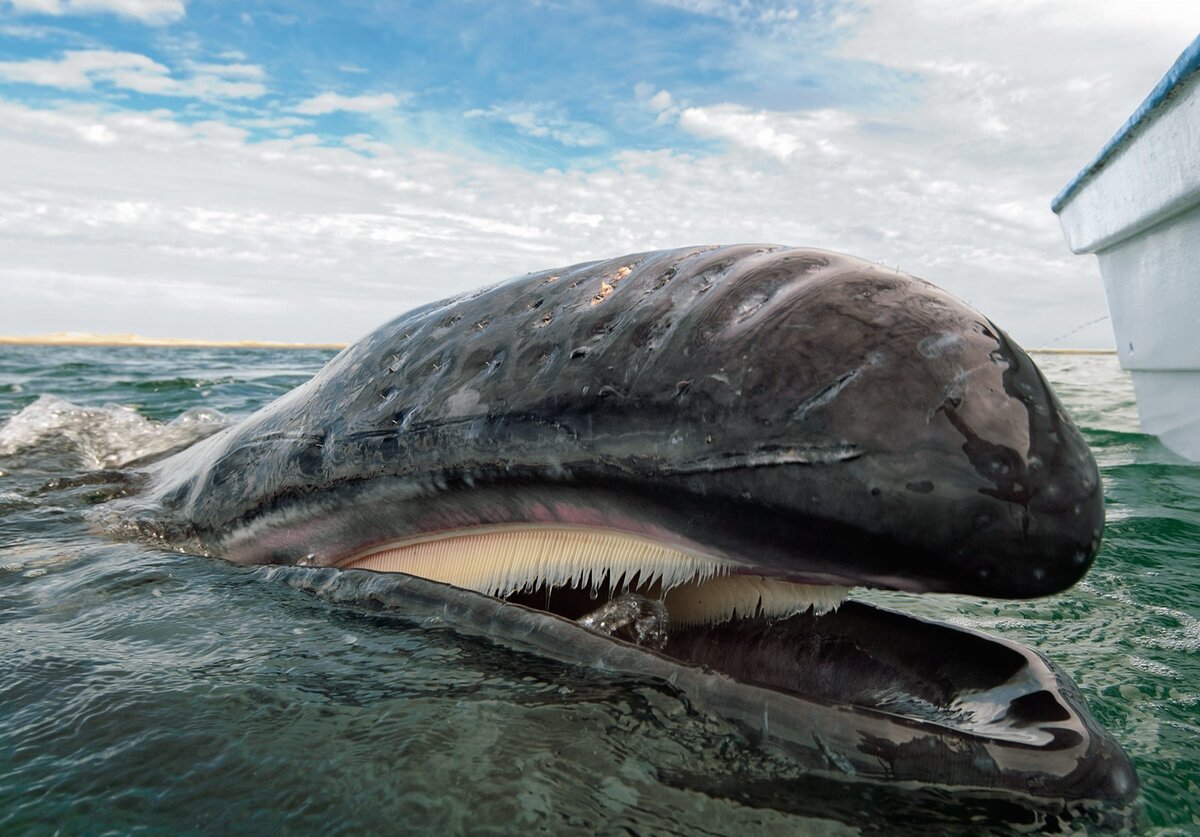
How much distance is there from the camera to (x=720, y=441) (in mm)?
1802

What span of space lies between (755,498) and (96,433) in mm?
5600

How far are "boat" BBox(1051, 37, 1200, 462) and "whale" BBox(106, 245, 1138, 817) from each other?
14.0ft

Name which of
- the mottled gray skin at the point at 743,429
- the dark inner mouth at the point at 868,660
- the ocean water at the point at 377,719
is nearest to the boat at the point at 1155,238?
the ocean water at the point at 377,719

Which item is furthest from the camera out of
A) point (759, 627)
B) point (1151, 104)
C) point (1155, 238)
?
point (1155, 238)

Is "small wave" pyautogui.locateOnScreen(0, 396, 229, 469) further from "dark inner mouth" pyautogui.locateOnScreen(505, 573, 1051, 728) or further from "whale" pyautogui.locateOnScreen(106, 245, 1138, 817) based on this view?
"dark inner mouth" pyautogui.locateOnScreen(505, 573, 1051, 728)

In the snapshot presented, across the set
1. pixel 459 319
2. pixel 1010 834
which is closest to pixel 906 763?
pixel 1010 834

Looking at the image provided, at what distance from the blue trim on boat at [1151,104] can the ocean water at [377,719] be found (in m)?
3.11

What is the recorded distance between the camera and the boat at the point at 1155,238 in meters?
5.30

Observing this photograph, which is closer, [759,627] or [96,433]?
[759,627]

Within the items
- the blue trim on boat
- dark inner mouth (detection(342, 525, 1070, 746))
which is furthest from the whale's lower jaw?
the blue trim on boat

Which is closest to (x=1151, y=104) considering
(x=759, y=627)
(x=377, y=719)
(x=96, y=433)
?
(x=759, y=627)

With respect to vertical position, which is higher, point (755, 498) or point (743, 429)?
point (743, 429)

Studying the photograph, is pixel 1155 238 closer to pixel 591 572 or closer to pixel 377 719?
pixel 591 572

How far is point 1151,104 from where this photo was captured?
5.36 metres
